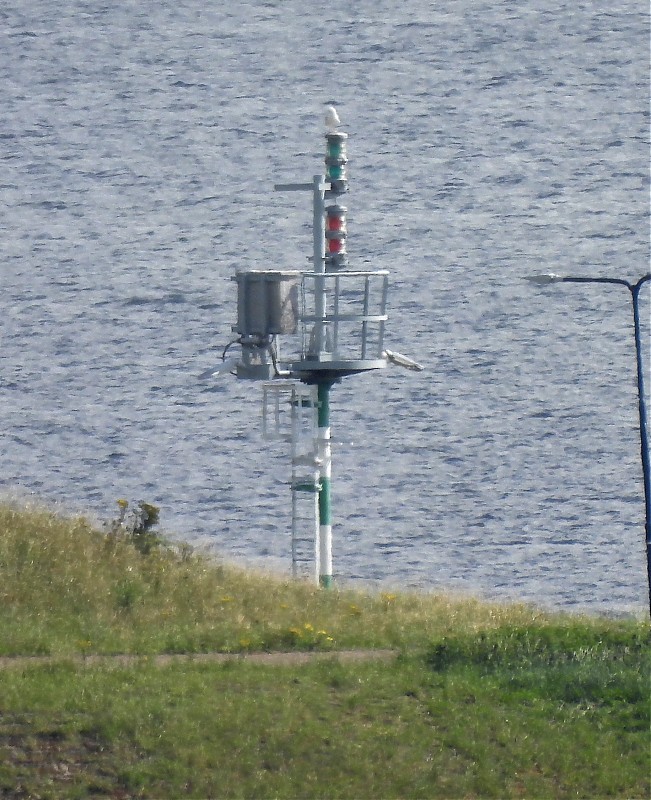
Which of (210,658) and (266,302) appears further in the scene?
(266,302)

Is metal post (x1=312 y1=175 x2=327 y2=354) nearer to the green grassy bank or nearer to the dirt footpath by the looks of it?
the green grassy bank

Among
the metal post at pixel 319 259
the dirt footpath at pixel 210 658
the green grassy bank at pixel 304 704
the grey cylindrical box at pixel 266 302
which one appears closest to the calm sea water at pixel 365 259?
the metal post at pixel 319 259

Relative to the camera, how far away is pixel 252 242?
33000 millimetres

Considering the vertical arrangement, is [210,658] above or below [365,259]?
below

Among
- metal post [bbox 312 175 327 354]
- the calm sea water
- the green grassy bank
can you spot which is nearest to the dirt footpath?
the green grassy bank

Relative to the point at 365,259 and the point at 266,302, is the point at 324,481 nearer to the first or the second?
the point at 266,302

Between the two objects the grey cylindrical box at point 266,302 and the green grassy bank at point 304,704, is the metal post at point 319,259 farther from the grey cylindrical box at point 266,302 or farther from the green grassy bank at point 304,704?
the green grassy bank at point 304,704

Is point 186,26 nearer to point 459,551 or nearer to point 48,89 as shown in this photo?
point 48,89

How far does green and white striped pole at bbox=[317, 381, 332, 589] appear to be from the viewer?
18.1 m

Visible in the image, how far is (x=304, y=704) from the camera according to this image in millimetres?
11867

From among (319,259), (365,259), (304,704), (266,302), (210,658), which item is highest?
(365,259)

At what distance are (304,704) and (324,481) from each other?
21.2 feet

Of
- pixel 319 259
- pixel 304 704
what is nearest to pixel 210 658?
pixel 304 704

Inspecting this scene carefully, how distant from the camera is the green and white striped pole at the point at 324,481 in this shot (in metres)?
18.1
